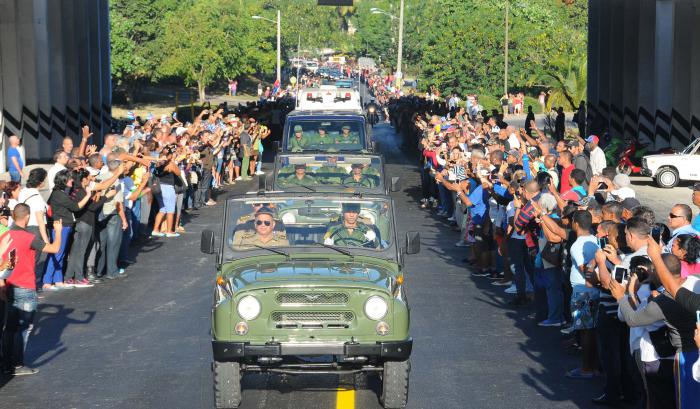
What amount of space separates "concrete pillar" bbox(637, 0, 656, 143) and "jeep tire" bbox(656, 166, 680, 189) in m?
10.5

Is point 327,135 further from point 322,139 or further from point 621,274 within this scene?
point 621,274

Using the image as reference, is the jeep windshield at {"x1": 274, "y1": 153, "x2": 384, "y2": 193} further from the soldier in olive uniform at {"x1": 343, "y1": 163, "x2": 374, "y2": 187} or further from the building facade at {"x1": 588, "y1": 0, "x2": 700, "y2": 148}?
the building facade at {"x1": 588, "y1": 0, "x2": 700, "y2": 148}

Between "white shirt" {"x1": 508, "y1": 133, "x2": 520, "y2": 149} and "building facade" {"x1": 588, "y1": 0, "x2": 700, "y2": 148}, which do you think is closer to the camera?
"white shirt" {"x1": 508, "y1": 133, "x2": 520, "y2": 149}

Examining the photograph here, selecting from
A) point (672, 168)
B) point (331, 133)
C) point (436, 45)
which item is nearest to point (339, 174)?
point (331, 133)

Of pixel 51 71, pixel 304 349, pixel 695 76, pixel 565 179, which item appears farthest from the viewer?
pixel 51 71

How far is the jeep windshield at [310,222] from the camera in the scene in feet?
39.2

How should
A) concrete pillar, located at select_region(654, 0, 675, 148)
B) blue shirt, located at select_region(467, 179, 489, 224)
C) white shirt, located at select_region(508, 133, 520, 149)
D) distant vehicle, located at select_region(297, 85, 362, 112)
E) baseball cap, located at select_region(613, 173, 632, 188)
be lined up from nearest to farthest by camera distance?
baseball cap, located at select_region(613, 173, 632, 188)
blue shirt, located at select_region(467, 179, 489, 224)
white shirt, located at select_region(508, 133, 520, 149)
distant vehicle, located at select_region(297, 85, 362, 112)
concrete pillar, located at select_region(654, 0, 675, 148)

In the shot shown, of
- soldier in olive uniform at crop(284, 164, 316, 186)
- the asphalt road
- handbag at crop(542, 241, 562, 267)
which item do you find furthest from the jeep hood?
soldier in olive uniform at crop(284, 164, 316, 186)

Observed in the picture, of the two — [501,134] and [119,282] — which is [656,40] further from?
[119,282]

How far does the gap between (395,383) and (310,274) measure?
4.06 ft

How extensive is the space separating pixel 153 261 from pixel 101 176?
92.6 inches

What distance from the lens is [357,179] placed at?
16906 mm

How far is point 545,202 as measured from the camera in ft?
53.7

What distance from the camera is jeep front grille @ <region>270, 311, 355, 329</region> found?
10.7 meters
